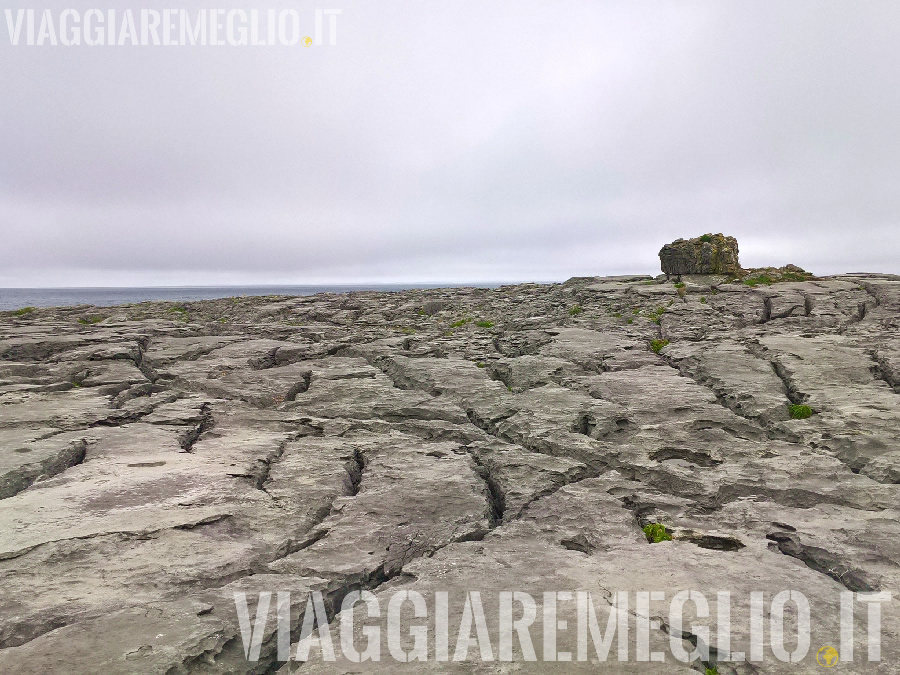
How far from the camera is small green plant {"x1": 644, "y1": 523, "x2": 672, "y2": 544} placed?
781cm

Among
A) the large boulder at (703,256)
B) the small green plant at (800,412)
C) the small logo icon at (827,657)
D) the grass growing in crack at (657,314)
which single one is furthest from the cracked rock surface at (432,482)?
the large boulder at (703,256)

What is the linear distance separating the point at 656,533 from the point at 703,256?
30.3m

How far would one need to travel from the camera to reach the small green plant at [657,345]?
18380 millimetres

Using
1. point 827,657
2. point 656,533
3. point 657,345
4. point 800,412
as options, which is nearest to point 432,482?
point 656,533

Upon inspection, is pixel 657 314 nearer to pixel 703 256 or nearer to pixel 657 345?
pixel 657 345

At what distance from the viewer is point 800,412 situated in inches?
477

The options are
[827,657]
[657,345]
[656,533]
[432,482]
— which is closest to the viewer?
[827,657]

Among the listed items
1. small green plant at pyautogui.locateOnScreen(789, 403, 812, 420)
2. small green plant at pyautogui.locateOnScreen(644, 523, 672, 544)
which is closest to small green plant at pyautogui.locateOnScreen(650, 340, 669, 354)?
small green plant at pyautogui.locateOnScreen(789, 403, 812, 420)

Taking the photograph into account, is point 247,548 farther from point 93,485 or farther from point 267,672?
point 93,485

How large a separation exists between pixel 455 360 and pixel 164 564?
11689 millimetres

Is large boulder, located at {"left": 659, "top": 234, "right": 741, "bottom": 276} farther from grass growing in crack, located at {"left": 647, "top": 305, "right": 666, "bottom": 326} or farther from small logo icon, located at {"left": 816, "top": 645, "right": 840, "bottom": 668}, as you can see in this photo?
small logo icon, located at {"left": 816, "top": 645, "right": 840, "bottom": 668}

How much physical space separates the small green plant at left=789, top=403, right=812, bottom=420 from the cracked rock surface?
0.93 ft

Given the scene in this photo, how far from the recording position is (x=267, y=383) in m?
15.5

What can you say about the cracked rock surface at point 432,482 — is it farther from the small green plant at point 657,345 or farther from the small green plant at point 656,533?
the small green plant at point 657,345
